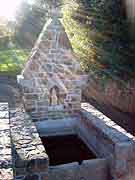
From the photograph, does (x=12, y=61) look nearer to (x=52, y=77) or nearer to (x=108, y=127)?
(x=52, y=77)

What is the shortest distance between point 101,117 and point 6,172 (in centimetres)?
364

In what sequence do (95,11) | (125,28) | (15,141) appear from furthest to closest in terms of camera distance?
(95,11)
(125,28)
(15,141)

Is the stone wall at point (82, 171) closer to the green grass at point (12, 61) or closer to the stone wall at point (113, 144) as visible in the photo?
the stone wall at point (113, 144)

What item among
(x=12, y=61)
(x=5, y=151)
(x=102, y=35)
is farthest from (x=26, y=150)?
(x=12, y=61)

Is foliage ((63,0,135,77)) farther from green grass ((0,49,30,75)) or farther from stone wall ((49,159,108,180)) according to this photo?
green grass ((0,49,30,75))

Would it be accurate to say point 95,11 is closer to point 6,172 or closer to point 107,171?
point 107,171

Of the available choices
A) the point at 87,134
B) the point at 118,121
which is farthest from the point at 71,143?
the point at 118,121

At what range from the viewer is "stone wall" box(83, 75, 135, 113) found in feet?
37.5

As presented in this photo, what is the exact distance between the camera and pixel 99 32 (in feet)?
35.7

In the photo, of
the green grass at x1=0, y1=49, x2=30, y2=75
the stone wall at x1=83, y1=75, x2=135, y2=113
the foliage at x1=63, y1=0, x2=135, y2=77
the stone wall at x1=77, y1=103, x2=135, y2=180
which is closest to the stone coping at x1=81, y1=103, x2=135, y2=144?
the stone wall at x1=77, y1=103, x2=135, y2=180

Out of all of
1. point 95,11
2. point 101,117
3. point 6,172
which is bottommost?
point 101,117

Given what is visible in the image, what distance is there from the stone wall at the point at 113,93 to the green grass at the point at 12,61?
5609 millimetres

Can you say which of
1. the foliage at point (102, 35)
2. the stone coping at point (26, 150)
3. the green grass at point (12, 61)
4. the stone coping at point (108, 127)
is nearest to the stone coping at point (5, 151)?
the stone coping at point (26, 150)

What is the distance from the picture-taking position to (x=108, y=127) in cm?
593
